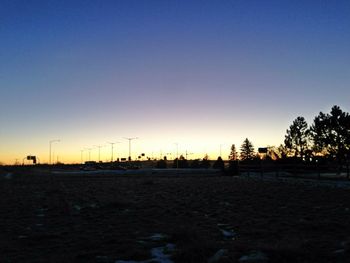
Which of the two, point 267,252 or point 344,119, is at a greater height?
point 344,119

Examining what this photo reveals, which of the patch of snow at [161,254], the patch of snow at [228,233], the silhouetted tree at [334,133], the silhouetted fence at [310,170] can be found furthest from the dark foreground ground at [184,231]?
the silhouetted tree at [334,133]

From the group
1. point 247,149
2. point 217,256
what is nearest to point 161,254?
point 217,256

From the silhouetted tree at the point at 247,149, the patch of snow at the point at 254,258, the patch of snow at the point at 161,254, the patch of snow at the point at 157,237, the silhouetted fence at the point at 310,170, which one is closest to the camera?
the patch of snow at the point at 254,258

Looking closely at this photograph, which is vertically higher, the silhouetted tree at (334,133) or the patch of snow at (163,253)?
the silhouetted tree at (334,133)

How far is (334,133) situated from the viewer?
67.9m

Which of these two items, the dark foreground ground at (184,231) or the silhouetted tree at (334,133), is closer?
the dark foreground ground at (184,231)

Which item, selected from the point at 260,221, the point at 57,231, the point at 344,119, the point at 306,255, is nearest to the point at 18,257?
the point at 57,231

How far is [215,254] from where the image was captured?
11445 millimetres

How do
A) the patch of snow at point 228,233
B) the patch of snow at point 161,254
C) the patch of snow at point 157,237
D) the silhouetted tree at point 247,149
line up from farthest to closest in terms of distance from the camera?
the silhouetted tree at point 247,149 → the patch of snow at point 228,233 → the patch of snow at point 157,237 → the patch of snow at point 161,254

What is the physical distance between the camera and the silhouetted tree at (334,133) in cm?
6562

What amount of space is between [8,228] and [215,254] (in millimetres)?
8434

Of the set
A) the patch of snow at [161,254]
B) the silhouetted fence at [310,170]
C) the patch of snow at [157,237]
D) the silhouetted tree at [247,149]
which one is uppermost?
the silhouetted tree at [247,149]

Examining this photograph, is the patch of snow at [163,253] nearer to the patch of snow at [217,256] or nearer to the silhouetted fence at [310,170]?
the patch of snow at [217,256]

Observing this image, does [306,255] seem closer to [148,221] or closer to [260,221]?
[260,221]
